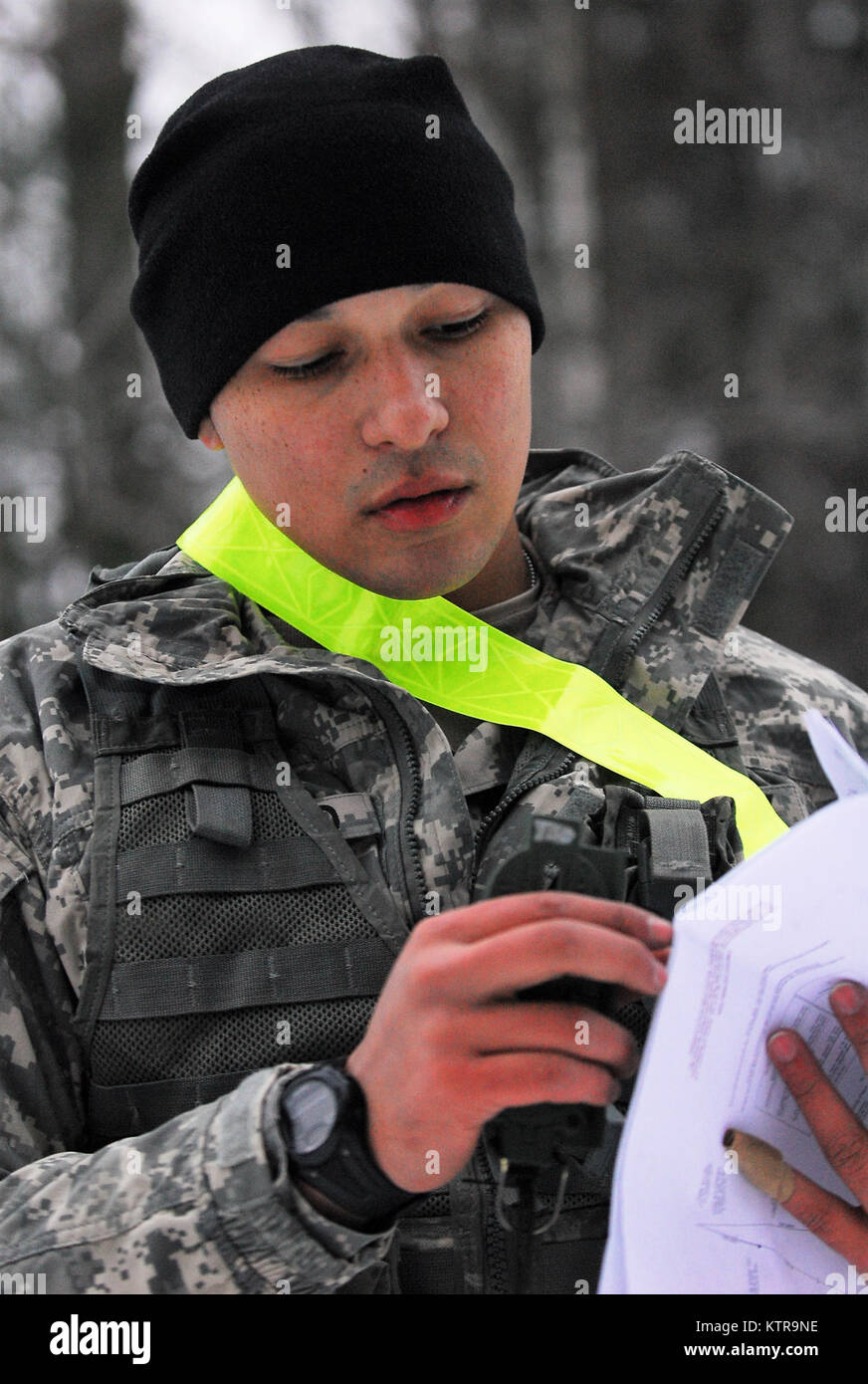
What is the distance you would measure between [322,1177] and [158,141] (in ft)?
4.74

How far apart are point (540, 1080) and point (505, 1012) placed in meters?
0.07

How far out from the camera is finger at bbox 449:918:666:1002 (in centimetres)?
131

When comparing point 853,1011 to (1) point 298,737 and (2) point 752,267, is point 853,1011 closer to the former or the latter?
(1) point 298,737

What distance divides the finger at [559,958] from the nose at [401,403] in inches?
32.1

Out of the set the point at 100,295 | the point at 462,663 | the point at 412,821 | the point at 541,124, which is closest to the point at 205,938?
the point at 412,821

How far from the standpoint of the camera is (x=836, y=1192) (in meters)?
1.58

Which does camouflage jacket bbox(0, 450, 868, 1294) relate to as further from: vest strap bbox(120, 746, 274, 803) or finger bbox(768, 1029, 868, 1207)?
finger bbox(768, 1029, 868, 1207)

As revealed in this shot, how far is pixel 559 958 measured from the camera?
1.31 m

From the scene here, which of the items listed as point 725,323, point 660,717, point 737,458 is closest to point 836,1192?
point 660,717

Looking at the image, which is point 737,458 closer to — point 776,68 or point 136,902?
point 776,68

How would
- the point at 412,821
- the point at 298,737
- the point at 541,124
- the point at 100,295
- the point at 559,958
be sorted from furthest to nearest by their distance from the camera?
the point at 541,124
the point at 100,295
the point at 298,737
the point at 412,821
the point at 559,958

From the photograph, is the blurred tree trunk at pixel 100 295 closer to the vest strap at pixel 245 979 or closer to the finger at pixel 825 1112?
the vest strap at pixel 245 979

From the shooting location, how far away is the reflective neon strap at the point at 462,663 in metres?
2.06

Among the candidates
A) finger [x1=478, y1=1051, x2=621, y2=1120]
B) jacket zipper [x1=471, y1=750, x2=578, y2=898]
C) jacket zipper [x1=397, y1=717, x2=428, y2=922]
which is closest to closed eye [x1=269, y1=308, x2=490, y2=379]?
jacket zipper [x1=397, y1=717, x2=428, y2=922]
